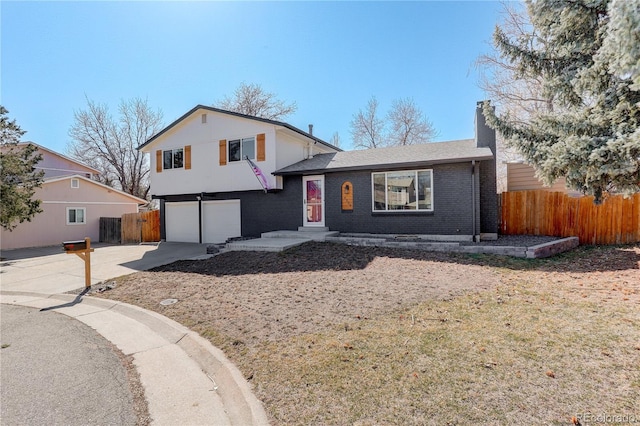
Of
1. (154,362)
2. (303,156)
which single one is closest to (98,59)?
(303,156)

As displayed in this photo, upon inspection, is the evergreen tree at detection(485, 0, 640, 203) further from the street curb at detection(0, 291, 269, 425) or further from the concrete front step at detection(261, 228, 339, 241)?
the concrete front step at detection(261, 228, 339, 241)

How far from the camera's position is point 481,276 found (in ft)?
21.1

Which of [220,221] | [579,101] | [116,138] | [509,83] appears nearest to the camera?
[579,101]

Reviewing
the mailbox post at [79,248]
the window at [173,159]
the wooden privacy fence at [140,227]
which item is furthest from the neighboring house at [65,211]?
the mailbox post at [79,248]

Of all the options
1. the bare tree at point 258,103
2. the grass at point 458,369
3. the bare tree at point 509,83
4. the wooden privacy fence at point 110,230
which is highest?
the bare tree at point 258,103

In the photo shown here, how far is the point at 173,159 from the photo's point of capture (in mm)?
15398

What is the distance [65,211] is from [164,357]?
20184 mm

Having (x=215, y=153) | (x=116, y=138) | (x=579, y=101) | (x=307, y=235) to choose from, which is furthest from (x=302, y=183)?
(x=116, y=138)

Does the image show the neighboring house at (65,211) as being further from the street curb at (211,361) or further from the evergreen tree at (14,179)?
the street curb at (211,361)

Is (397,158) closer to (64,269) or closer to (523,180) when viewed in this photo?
(523,180)

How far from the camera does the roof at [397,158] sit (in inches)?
396

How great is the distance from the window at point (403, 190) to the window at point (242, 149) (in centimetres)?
568

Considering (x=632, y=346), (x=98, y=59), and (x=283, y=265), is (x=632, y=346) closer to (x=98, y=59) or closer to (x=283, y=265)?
(x=283, y=265)

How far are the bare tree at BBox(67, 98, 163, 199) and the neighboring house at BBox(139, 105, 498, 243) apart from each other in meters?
17.4
